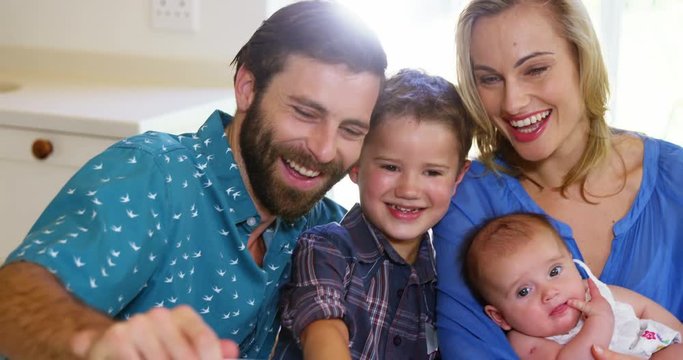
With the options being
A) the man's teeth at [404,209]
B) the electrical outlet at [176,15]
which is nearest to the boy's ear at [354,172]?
the man's teeth at [404,209]

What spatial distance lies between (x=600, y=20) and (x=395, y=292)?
1.21m

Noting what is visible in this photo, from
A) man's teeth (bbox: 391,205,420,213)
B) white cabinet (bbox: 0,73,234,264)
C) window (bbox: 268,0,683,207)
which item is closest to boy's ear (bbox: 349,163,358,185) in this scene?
man's teeth (bbox: 391,205,420,213)

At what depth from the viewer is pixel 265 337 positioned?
1.72 meters

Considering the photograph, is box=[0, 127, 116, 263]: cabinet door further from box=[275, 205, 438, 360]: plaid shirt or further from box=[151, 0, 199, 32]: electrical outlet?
box=[275, 205, 438, 360]: plaid shirt

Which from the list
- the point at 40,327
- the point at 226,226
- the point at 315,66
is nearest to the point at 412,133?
the point at 315,66

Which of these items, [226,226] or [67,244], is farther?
[226,226]

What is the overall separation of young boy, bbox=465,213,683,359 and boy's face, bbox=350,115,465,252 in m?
0.13

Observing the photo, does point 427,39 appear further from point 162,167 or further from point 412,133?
point 162,167

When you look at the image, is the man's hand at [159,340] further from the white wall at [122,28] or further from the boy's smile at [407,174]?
the white wall at [122,28]

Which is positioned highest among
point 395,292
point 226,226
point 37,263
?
point 37,263

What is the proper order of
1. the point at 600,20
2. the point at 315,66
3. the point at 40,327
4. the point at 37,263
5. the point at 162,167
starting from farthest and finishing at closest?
the point at 600,20 < the point at 315,66 < the point at 162,167 < the point at 37,263 < the point at 40,327

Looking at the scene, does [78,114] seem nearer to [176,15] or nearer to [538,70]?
[176,15]

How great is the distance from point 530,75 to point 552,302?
1.41 ft

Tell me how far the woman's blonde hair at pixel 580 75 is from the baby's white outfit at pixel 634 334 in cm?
27
